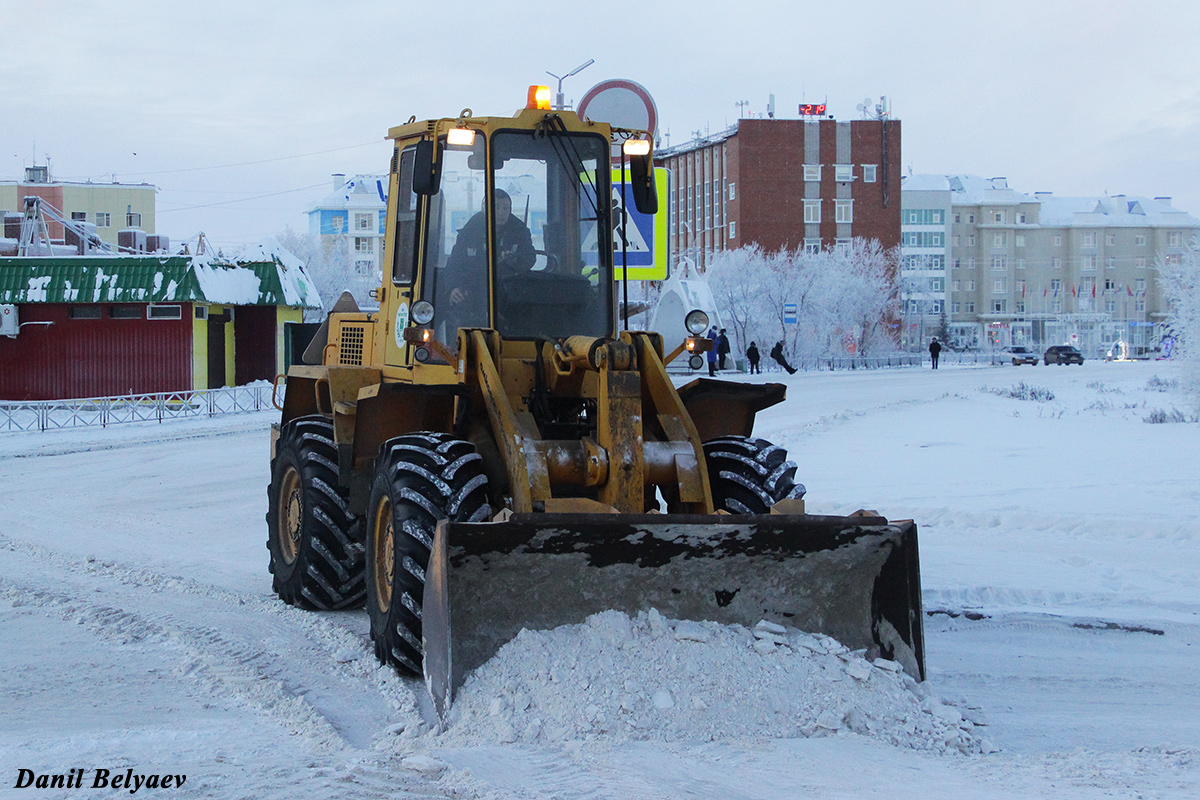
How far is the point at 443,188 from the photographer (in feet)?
23.9

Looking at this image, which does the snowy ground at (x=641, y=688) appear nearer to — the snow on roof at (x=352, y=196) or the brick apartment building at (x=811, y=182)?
the brick apartment building at (x=811, y=182)

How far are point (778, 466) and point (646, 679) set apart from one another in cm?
185

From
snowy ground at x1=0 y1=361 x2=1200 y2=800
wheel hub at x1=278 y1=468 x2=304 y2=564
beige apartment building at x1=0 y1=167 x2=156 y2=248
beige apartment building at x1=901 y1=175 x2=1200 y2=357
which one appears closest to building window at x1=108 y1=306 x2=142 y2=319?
snowy ground at x1=0 y1=361 x2=1200 y2=800

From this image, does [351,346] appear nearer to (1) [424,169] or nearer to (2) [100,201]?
(1) [424,169]

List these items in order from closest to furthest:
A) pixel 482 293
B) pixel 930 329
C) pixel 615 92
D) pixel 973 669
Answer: pixel 973 669, pixel 482 293, pixel 615 92, pixel 930 329

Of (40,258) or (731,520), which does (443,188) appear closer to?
(731,520)

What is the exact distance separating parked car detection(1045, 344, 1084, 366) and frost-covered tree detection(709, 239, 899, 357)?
9172 millimetres

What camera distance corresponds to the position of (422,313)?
6770mm

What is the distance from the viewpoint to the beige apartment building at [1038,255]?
11781 centimetres

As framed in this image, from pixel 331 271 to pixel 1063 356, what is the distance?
39.3 metres

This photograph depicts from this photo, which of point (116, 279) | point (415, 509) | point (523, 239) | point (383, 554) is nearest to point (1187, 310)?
point (523, 239)

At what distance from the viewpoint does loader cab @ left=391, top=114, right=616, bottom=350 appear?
23.5 ft

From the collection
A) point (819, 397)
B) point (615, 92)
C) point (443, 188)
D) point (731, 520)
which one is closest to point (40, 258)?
point (819, 397)

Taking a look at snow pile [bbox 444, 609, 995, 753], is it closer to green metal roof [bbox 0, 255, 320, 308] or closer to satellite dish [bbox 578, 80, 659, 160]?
satellite dish [bbox 578, 80, 659, 160]
